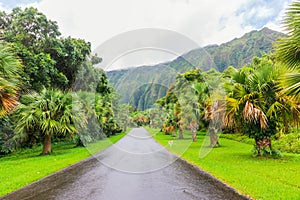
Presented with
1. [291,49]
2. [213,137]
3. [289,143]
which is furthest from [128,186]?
[213,137]

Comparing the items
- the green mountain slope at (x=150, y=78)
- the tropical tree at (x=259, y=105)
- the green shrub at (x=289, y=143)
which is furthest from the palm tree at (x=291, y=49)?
the green shrub at (x=289, y=143)

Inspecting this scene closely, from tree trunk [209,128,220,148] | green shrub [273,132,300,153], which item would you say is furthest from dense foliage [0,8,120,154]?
green shrub [273,132,300,153]

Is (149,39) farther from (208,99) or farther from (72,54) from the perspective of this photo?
(72,54)

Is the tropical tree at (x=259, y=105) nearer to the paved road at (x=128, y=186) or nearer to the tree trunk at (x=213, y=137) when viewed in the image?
the paved road at (x=128, y=186)

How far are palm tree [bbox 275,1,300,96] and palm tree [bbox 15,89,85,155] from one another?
13590mm

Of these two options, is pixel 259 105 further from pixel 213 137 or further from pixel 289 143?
pixel 213 137

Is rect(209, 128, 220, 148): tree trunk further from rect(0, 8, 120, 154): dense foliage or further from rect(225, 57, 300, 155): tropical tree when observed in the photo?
rect(0, 8, 120, 154): dense foliage

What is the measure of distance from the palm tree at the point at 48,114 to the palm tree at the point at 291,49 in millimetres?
13590

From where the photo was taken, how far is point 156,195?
20.4 feet

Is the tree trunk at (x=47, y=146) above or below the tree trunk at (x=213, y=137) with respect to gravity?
below

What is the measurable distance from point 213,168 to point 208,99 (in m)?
9.80

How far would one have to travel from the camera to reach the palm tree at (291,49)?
636cm

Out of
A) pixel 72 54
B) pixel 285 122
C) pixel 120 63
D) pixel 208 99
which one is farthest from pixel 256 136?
pixel 72 54

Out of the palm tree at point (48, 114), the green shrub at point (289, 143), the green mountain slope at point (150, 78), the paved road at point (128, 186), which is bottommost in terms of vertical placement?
the paved road at point (128, 186)
